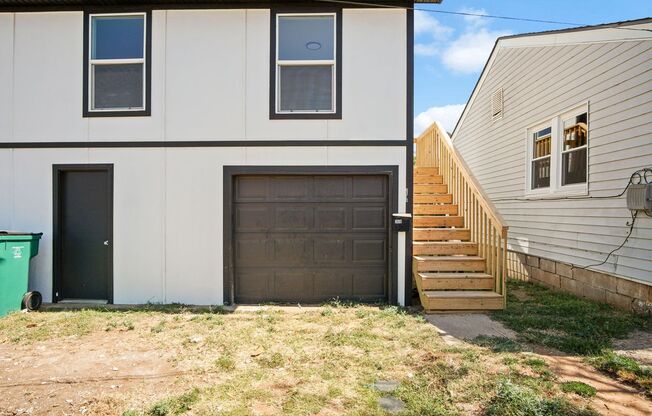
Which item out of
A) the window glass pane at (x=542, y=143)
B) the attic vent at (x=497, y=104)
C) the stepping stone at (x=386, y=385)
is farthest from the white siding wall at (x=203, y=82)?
the attic vent at (x=497, y=104)

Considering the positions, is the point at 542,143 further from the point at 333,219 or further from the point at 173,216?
the point at 173,216

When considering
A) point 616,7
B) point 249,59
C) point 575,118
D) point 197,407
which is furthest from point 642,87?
point 197,407

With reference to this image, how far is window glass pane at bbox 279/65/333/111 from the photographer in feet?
19.9

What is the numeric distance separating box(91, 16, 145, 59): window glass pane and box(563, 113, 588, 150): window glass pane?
698 centimetres

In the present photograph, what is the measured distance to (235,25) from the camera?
6.01 meters

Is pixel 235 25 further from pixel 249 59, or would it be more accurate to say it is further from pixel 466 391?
pixel 466 391

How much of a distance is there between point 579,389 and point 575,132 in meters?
4.88

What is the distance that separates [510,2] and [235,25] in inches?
182

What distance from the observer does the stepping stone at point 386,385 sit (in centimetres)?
320

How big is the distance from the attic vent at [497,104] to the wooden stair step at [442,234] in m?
3.93

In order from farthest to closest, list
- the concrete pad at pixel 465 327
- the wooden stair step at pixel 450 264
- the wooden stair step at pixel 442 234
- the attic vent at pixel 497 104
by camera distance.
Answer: the attic vent at pixel 497 104, the wooden stair step at pixel 442 234, the wooden stair step at pixel 450 264, the concrete pad at pixel 465 327

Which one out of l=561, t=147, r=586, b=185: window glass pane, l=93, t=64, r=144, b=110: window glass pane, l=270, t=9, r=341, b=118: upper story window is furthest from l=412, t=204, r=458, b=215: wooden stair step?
l=93, t=64, r=144, b=110: window glass pane

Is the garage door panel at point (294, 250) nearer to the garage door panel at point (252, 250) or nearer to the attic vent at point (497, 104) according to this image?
the garage door panel at point (252, 250)

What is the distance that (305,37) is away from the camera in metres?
6.08
